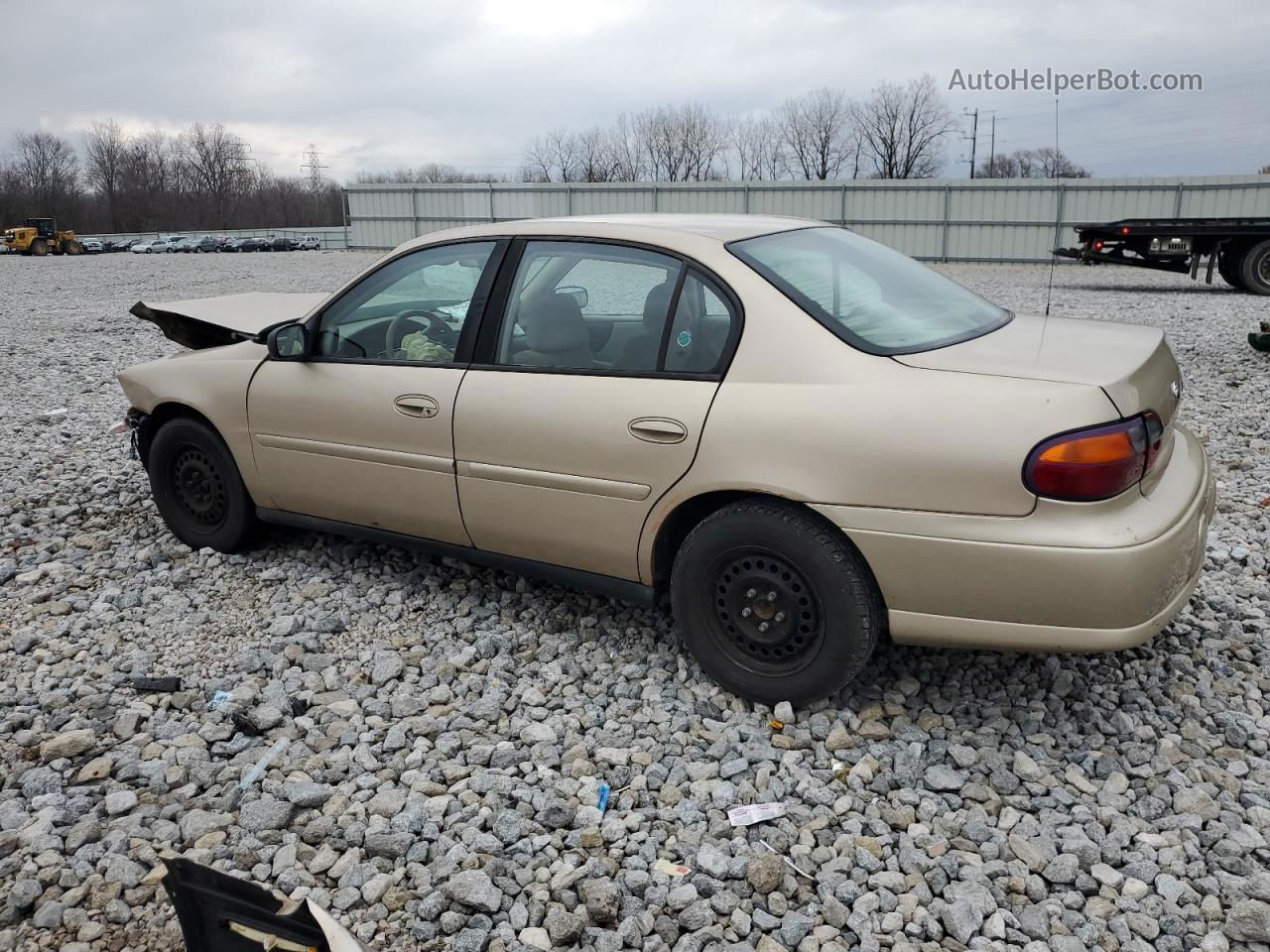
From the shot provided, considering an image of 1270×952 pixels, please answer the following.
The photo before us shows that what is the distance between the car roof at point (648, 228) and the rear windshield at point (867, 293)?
88 millimetres

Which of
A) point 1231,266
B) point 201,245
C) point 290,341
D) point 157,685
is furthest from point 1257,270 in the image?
point 201,245

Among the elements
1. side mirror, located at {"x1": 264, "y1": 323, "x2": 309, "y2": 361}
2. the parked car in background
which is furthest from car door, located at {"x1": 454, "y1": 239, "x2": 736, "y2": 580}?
the parked car in background

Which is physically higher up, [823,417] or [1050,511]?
[823,417]

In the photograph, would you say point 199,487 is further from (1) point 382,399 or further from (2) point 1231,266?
(2) point 1231,266

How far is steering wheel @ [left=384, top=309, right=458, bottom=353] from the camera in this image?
12.7ft

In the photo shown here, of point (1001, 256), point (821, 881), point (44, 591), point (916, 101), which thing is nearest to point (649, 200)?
point (1001, 256)

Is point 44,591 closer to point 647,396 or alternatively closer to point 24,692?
point 24,692

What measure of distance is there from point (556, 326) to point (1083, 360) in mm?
1810

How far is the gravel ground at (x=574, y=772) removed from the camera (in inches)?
98.0

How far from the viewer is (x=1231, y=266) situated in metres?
Result: 16.8

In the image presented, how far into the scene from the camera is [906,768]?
3.03 m

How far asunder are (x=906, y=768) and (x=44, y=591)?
151 inches

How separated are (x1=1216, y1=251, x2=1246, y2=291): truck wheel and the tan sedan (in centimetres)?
1573

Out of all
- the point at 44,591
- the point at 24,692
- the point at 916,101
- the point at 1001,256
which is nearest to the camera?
the point at 24,692
